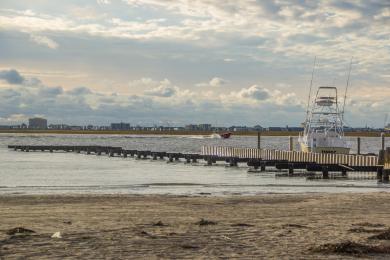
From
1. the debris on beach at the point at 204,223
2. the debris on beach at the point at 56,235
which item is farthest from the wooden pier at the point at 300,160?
the debris on beach at the point at 56,235

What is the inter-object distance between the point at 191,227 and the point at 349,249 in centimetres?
474

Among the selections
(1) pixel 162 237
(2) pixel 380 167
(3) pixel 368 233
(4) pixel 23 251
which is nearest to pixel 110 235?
(1) pixel 162 237

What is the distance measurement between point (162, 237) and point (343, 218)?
6.81 m

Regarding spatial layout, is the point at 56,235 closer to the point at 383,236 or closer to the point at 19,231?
the point at 19,231

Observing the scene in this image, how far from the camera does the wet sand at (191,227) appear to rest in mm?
12195

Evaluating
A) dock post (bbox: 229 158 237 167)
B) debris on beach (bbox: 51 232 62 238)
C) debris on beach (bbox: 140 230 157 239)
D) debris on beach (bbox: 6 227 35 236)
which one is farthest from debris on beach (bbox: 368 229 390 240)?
dock post (bbox: 229 158 237 167)

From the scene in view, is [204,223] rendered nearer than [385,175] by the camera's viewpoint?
Yes

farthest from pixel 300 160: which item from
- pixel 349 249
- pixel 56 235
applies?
pixel 349 249

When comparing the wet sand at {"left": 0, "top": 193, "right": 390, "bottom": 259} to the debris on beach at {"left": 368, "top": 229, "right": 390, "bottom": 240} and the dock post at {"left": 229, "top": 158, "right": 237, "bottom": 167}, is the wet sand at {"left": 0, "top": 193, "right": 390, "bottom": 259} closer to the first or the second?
the debris on beach at {"left": 368, "top": 229, "right": 390, "bottom": 240}

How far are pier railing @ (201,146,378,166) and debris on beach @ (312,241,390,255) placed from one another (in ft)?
112

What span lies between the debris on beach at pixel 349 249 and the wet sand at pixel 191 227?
4cm

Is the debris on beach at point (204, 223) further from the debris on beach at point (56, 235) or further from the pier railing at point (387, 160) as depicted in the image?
the pier railing at point (387, 160)

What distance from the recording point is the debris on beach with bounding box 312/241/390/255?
12266 millimetres

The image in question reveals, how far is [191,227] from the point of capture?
15.8 m
